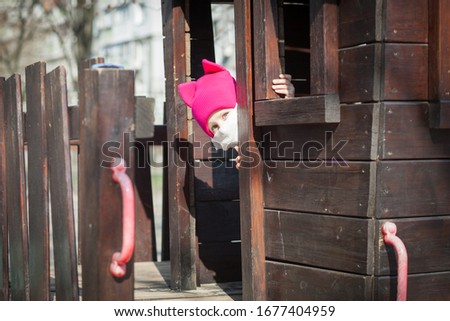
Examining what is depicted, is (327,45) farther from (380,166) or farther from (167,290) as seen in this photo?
(167,290)

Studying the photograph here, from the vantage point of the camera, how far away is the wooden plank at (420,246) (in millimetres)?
3754

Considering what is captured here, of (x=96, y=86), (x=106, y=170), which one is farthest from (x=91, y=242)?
(x=96, y=86)

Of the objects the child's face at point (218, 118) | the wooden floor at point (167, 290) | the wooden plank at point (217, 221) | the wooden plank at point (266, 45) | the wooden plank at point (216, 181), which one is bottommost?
the wooden floor at point (167, 290)

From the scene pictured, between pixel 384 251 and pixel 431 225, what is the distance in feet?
0.88

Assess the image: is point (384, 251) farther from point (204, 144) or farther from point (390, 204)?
point (204, 144)

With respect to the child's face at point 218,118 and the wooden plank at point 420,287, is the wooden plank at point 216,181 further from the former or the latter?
the wooden plank at point 420,287

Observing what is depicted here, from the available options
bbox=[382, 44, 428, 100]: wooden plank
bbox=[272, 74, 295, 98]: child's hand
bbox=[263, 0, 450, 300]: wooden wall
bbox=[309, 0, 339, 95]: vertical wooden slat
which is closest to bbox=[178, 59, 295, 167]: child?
bbox=[272, 74, 295, 98]: child's hand

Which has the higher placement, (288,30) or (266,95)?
(288,30)

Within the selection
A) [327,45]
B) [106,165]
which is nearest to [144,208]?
[327,45]

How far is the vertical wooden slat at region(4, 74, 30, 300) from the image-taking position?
4.14m

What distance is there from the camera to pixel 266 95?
427 centimetres

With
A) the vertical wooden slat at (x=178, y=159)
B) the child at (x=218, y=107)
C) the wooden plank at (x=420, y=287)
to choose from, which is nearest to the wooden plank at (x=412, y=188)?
the wooden plank at (x=420, y=287)

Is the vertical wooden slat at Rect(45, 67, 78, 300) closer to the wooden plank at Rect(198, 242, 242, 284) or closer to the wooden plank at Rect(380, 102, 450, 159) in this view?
the wooden plank at Rect(380, 102, 450, 159)
